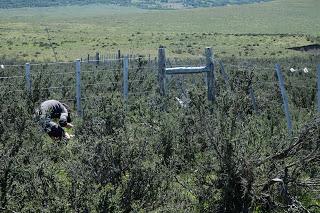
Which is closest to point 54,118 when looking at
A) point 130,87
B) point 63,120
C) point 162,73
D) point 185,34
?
point 63,120

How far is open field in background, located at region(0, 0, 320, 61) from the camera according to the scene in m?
52.7

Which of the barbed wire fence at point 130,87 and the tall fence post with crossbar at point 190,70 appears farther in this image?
the tall fence post with crossbar at point 190,70

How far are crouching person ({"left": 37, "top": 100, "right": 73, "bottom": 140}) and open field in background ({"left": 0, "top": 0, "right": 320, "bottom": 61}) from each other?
28.9 m

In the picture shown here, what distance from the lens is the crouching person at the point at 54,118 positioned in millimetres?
10180

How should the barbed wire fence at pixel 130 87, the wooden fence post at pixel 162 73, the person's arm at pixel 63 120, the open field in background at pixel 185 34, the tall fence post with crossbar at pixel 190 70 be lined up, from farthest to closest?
the open field in background at pixel 185 34 → the wooden fence post at pixel 162 73 → the tall fence post with crossbar at pixel 190 70 → the barbed wire fence at pixel 130 87 → the person's arm at pixel 63 120

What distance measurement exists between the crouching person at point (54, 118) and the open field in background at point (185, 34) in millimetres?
28921

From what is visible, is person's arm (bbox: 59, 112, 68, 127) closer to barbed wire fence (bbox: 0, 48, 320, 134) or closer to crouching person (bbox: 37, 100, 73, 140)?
crouching person (bbox: 37, 100, 73, 140)

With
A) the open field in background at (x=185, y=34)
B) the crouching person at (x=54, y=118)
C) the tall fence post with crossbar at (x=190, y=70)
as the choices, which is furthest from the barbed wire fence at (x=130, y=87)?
the open field in background at (x=185, y=34)

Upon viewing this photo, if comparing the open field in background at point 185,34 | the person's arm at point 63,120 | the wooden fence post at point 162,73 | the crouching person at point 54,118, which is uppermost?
the wooden fence post at point 162,73

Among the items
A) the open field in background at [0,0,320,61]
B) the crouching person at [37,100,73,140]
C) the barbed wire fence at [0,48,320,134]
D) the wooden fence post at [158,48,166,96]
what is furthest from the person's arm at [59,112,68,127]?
the open field in background at [0,0,320,61]

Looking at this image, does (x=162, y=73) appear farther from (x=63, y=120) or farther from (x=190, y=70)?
(x=63, y=120)

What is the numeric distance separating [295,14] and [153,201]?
106869mm

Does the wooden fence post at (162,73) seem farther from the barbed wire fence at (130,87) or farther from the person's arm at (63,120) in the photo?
the person's arm at (63,120)

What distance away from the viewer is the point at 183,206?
19.8 ft
